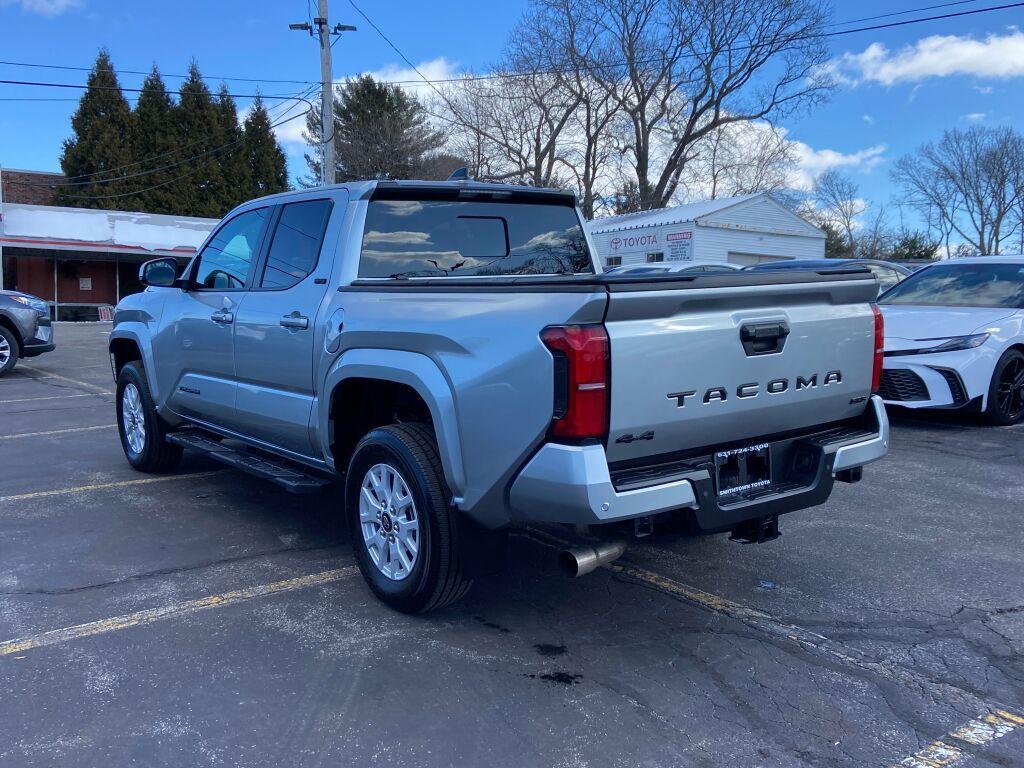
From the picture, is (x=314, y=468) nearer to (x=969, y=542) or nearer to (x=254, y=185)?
(x=969, y=542)

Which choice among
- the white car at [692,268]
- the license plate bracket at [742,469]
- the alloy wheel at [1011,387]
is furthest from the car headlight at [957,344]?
the license plate bracket at [742,469]

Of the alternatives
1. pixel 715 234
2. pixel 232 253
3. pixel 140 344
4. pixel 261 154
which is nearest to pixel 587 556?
pixel 232 253

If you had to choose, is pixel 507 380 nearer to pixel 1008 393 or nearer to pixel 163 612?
pixel 163 612

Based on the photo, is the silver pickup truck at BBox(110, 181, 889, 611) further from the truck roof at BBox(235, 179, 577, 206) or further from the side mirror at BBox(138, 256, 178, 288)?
the side mirror at BBox(138, 256, 178, 288)

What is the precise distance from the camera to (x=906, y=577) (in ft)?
14.4

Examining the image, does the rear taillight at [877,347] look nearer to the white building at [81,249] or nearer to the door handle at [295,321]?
the door handle at [295,321]

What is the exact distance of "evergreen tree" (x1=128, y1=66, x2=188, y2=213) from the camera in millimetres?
43906

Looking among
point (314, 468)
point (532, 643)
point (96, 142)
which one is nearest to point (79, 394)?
point (314, 468)

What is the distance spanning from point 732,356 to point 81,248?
29.2 metres

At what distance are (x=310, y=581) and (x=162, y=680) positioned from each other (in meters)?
1.11

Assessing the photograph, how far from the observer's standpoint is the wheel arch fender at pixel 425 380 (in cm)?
342

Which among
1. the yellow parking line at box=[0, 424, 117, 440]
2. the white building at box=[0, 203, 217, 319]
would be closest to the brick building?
the white building at box=[0, 203, 217, 319]

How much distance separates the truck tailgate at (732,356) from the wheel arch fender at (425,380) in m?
0.69

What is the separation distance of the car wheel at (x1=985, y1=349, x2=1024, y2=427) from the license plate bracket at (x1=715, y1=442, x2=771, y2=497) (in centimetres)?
557
